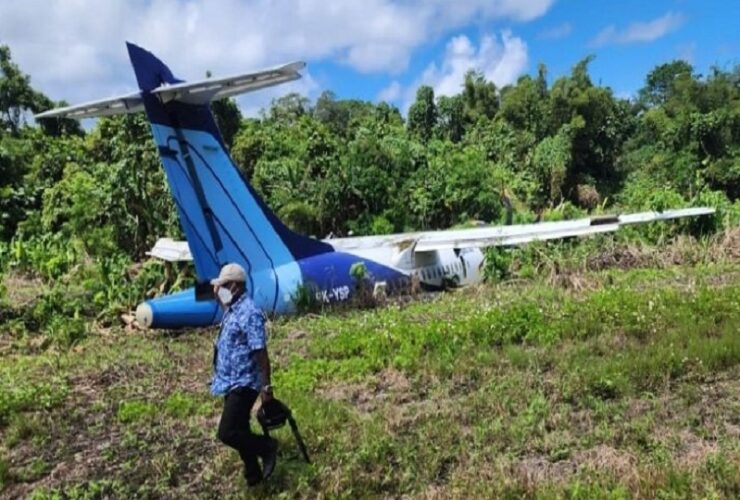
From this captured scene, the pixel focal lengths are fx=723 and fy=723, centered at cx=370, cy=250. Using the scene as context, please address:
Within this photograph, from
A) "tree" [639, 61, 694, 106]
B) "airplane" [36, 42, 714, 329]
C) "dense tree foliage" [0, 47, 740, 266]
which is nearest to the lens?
"airplane" [36, 42, 714, 329]

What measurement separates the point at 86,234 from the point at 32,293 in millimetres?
4386

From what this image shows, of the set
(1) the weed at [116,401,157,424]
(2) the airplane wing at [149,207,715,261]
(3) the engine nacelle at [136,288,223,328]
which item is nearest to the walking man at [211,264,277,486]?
(1) the weed at [116,401,157,424]

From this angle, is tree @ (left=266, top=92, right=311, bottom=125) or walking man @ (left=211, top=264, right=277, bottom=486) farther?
tree @ (left=266, top=92, right=311, bottom=125)

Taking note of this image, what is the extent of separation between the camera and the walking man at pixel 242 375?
5238 mm

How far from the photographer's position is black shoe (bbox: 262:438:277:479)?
5328 millimetres

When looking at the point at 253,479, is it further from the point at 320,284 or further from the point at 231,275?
the point at 320,284

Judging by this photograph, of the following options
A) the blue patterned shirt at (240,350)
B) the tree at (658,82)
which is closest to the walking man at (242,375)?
the blue patterned shirt at (240,350)

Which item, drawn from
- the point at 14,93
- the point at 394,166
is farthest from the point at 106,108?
the point at 14,93

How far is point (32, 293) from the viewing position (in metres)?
14.9

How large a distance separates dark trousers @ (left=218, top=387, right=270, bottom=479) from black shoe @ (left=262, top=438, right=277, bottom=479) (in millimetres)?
29

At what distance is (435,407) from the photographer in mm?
6781

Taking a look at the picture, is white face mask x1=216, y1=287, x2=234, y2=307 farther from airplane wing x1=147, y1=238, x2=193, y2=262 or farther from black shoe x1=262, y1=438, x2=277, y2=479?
airplane wing x1=147, y1=238, x2=193, y2=262

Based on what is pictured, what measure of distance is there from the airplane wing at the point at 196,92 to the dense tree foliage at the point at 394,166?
7.48m

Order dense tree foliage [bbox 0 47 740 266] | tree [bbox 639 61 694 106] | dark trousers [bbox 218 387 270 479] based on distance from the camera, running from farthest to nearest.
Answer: tree [bbox 639 61 694 106], dense tree foliage [bbox 0 47 740 266], dark trousers [bbox 218 387 270 479]
